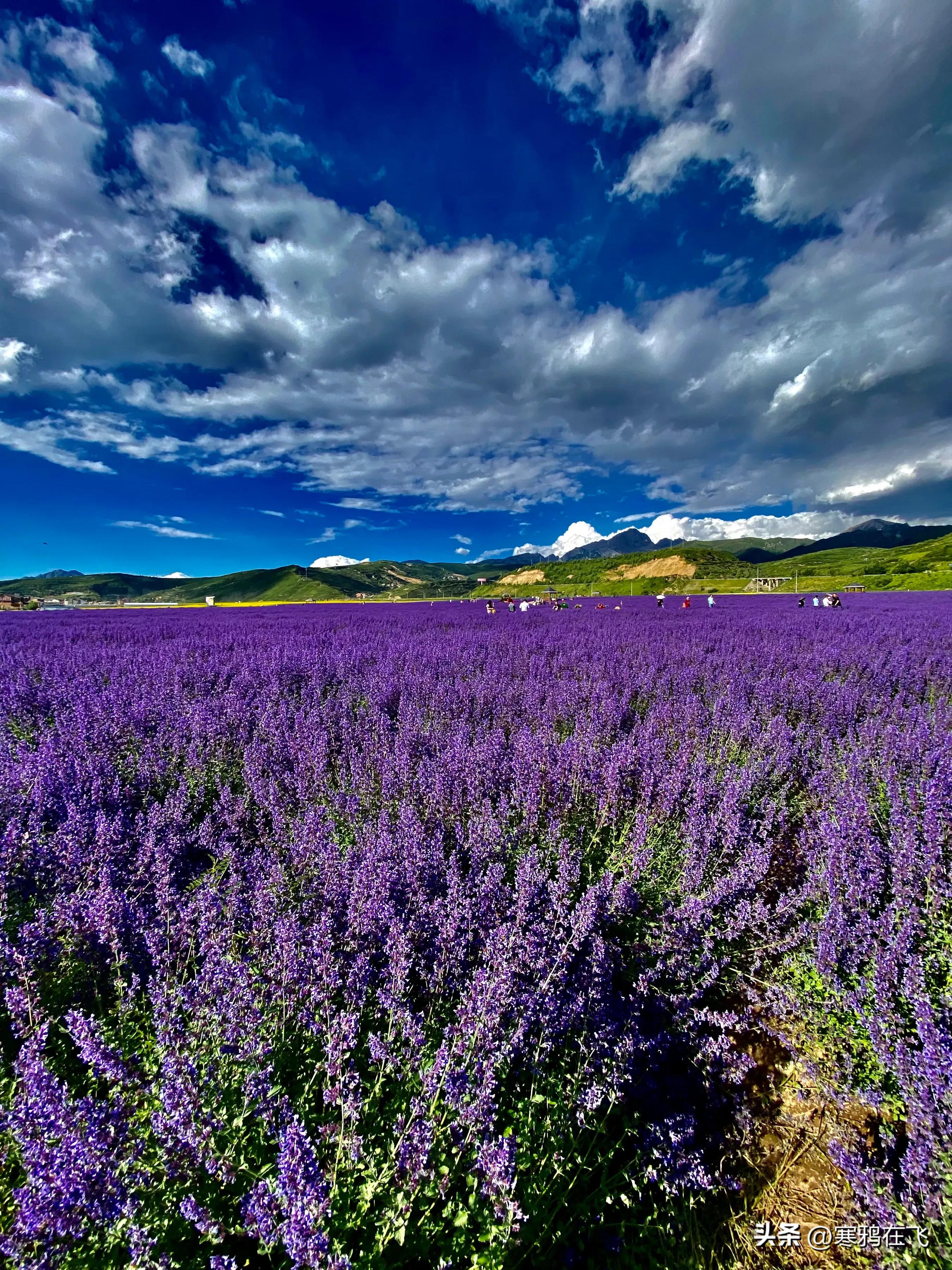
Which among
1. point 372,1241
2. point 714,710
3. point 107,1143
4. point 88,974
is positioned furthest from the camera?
point 714,710

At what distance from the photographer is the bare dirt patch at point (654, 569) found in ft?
257

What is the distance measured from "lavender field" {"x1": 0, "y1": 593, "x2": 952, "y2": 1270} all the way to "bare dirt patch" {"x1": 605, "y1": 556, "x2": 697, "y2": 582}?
76424 millimetres

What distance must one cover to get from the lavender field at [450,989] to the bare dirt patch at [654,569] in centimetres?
7642

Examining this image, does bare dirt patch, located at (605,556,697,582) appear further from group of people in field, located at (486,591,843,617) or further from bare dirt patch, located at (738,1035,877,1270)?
bare dirt patch, located at (738,1035,877,1270)

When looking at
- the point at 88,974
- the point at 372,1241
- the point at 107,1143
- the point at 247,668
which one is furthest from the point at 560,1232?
the point at 247,668

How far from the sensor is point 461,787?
10.5ft

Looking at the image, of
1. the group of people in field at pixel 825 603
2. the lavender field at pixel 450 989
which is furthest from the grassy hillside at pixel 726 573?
the lavender field at pixel 450 989

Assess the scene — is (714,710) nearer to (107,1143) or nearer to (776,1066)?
(776,1066)

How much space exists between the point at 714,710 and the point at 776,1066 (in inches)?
129

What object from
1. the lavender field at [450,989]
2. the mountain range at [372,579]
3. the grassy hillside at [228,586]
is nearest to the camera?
the lavender field at [450,989]

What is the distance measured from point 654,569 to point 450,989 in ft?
283

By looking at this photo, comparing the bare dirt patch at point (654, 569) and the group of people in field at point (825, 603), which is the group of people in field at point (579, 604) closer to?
the group of people in field at point (825, 603)

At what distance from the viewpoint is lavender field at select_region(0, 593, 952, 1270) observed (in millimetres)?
1269

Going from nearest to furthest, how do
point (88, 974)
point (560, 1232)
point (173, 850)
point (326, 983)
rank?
1. point (560, 1232)
2. point (326, 983)
3. point (88, 974)
4. point (173, 850)
